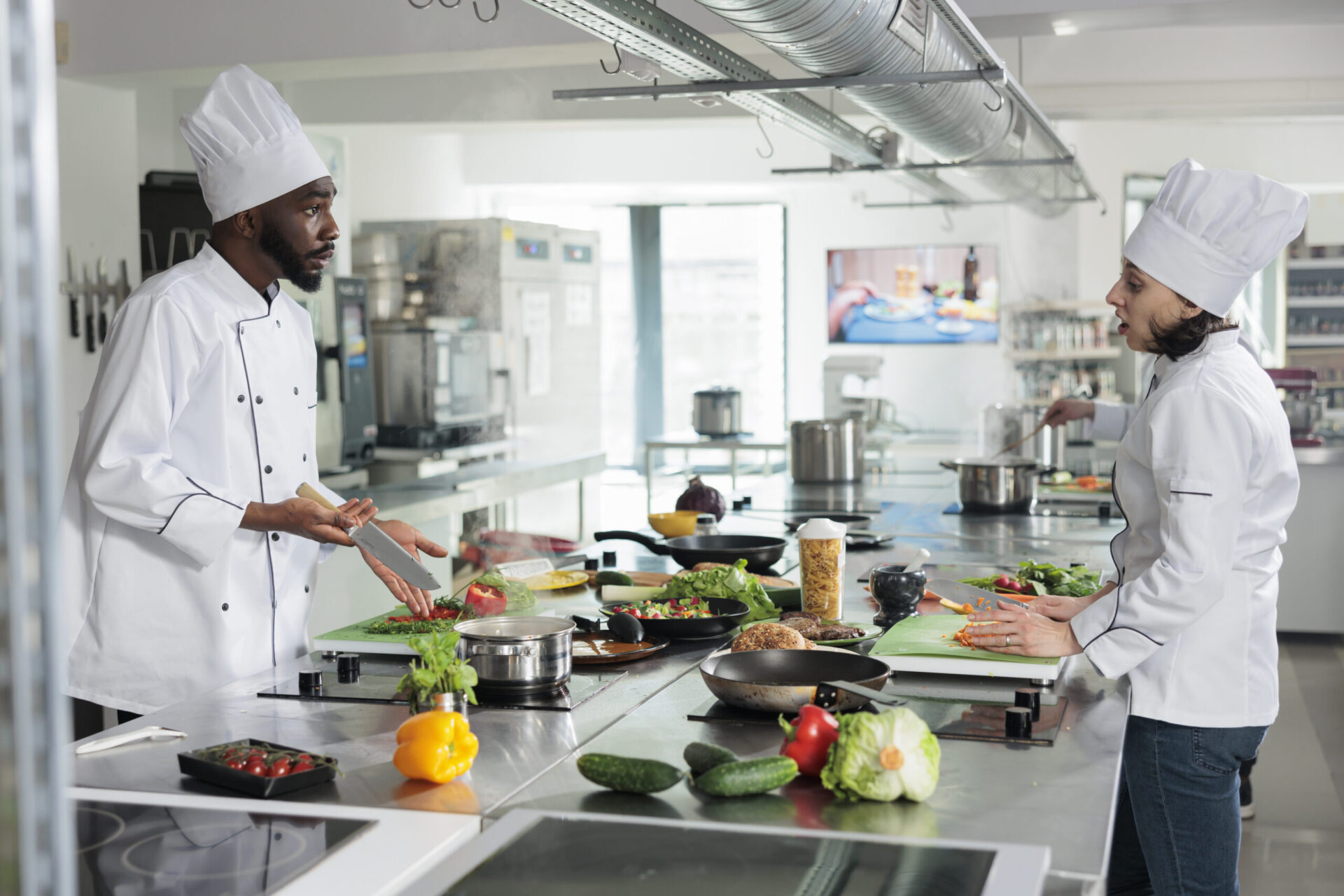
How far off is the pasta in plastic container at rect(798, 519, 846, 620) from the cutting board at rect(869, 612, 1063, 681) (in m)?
0.31

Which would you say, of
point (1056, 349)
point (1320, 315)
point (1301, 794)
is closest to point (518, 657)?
point (1301, 794)

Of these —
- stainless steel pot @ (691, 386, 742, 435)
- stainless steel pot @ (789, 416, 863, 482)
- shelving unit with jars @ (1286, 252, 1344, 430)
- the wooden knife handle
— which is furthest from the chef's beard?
shelving unit with jars @ (1286, 252, 1344, 430)

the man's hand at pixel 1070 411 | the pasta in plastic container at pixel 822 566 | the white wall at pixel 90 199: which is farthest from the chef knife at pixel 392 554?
the white wall at pixel 90 199

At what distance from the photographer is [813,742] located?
160cm

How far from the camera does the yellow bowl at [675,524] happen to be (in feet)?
12.0

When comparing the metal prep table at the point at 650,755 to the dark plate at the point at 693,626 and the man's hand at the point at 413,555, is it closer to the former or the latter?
the dark plate at the point at 693,626

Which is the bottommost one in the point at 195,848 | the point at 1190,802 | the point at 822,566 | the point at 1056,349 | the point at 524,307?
the point at 1190,802

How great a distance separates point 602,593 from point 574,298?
4675 millimetres

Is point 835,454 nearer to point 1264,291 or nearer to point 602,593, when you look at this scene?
point 602,593

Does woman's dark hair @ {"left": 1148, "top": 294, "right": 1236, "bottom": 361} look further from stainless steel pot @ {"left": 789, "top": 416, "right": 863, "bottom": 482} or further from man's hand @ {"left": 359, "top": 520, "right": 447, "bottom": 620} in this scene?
stainless steel pot @ {"left": 789, "top": 416, "right": 863, "bottom": 482}

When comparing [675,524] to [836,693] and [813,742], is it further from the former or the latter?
[813,742]

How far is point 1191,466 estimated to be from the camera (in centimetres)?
197

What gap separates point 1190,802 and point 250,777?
4.71 ft

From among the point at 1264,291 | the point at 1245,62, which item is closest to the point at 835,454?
the point at 1245,62
